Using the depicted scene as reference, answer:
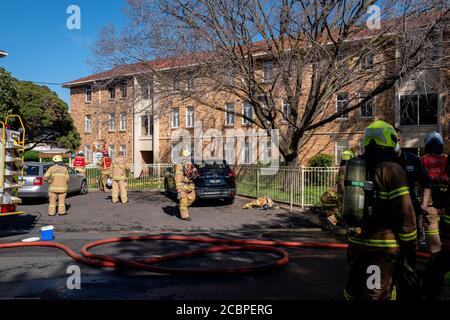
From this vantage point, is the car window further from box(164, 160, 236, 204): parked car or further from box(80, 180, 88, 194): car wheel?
box(164, 160, 236, 204): parked car

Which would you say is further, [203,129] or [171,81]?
[203,129]

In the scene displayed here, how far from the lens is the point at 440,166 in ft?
20.4

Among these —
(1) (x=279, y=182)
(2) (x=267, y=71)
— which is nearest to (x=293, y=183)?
(1) (x=279, y=182)

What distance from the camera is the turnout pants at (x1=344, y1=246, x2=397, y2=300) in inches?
128

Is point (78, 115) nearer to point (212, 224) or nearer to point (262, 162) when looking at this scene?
point (262, 162)

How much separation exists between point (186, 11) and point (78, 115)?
2618 cm

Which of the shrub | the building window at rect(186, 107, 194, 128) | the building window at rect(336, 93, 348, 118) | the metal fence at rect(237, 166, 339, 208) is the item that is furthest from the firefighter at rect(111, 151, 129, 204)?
the building window at rect(186, 107, 194, 128)

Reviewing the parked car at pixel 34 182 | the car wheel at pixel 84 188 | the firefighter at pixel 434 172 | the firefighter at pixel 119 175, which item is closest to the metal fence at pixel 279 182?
the car wheel at pixel 84 188

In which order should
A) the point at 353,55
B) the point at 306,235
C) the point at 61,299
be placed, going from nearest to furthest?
the point at 61,299 → the point at 306,235 → the point at 353,55

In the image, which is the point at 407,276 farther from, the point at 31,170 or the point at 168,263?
the point at 31,170

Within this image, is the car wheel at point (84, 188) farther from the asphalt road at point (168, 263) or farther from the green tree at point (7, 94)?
the green tree at point (7, 94)

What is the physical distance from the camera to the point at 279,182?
13281mm

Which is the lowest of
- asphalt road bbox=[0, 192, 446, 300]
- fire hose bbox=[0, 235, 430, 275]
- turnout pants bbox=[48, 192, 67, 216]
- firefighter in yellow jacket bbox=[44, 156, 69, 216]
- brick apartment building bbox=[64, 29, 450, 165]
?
asphalt road bbox=[0, 192, 446, 300]

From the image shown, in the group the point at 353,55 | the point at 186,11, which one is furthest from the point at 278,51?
the point at 186,11
